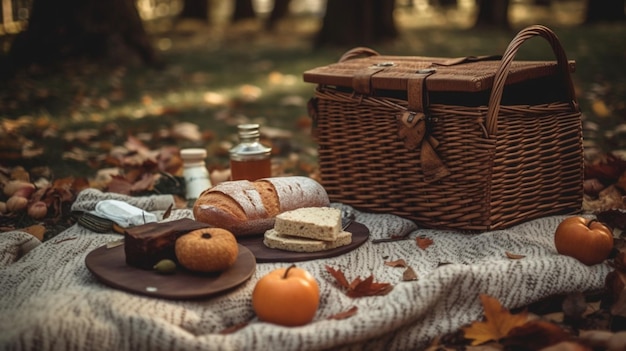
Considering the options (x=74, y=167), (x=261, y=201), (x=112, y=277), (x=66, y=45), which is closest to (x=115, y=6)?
(x=66, y=45)

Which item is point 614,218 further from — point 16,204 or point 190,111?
point 190,111

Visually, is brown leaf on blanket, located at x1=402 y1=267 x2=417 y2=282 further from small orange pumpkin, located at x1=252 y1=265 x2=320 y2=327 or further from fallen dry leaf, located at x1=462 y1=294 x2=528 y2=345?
small orange pumpkin, located at x1=252 y1=265 x2=320 y2=327

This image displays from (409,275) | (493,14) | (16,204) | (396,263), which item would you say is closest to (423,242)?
(396,263)

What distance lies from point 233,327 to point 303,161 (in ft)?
7.65

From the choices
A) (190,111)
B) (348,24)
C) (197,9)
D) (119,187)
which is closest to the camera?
(119,187)

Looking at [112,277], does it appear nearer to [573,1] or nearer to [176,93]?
[176,93]

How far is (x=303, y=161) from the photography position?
436 centimetres

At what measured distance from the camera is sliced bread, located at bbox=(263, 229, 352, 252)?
256 cm

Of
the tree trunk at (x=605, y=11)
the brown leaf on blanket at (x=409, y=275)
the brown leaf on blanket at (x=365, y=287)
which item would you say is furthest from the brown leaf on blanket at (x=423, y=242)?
the tree trunk at (x=605, y=11)

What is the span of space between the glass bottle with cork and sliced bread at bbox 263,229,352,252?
66 centimetres

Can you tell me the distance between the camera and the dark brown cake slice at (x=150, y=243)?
2.29 metres

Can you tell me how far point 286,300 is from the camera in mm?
2035

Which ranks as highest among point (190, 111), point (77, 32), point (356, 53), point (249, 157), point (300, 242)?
point (356, 53)

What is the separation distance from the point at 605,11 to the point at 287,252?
9852 mm
